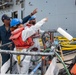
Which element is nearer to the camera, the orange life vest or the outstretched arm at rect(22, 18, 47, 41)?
the outstretched arm at rect(22, 18, 47, 41)

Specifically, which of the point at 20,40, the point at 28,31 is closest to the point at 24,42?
the point at 20,40

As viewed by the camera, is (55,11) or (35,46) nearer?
(35,46)

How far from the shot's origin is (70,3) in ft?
41.3

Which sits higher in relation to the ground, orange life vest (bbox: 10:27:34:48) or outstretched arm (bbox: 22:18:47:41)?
outstretched arm (bbox: 22:18:47:41)

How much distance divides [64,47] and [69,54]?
2.09 ft

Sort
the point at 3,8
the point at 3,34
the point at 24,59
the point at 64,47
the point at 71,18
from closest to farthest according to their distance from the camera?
the point at 24,59
the point at 3,34
the point at 64,47
the point at 71,18
the point at 3,8

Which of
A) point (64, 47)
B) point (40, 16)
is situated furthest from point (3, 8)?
point (64, 47)

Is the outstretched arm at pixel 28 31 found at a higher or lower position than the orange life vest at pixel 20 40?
higher

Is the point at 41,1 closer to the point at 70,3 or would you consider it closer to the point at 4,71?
the point at 70,3

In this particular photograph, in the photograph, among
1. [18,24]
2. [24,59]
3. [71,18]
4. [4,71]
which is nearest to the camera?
[4,71]

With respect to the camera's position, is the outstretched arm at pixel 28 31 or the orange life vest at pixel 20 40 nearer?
the outstretched arm at pixel 28 31

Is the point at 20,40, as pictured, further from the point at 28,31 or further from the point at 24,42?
the point at 28,31

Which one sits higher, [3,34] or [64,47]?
[3,34]

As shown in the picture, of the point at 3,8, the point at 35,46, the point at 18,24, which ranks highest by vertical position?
the point at 18,24
